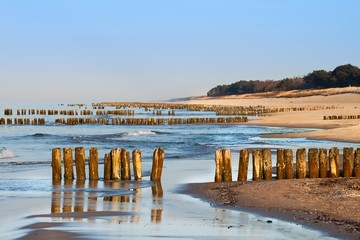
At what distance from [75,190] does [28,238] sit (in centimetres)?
465

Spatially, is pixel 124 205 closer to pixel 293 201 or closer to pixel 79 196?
pixel 79 196

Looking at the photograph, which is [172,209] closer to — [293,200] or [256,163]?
[293,200]

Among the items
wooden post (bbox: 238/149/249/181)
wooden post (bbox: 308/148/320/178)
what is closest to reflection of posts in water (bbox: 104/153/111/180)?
wooden post (bbox: 238/149/249/181)

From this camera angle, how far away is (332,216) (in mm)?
8508

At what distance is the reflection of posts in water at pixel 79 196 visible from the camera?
940 cm

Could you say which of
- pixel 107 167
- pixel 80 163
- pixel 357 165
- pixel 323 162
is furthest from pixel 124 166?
pixel 357 165

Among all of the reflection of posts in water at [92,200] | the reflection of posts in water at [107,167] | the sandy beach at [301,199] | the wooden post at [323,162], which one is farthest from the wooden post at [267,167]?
the reflection of posts in water at [92,200]

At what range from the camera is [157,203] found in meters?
10.0

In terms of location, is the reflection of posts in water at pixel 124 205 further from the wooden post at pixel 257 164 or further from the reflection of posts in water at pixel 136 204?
the wooden post at pixel 257 164

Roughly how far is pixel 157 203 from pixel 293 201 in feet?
8.74

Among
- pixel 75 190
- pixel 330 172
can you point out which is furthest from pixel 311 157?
pixel 75 190

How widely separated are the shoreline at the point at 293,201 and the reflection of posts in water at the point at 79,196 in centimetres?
231

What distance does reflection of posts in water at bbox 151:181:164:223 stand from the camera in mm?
8531

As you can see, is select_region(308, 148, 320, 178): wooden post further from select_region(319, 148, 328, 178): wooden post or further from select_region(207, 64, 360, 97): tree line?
select_region(207, 64, 360, 97): tree line
